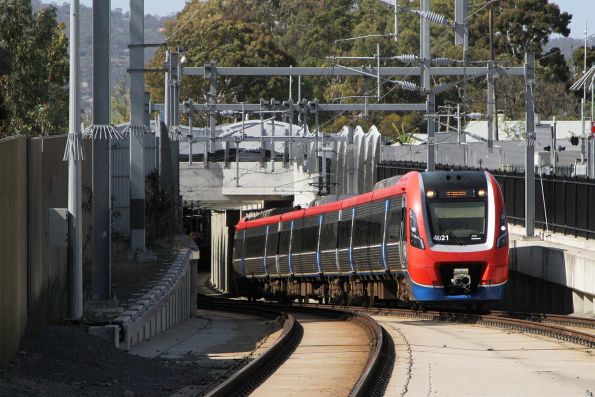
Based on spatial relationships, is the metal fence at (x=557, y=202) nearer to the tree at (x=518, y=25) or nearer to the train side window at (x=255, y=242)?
the train side window at (x=255, y=242)

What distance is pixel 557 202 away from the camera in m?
37.3

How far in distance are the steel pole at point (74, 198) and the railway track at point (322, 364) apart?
9.16 feet

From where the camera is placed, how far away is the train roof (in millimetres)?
29039

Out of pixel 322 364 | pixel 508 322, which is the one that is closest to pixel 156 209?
pixel 508 322

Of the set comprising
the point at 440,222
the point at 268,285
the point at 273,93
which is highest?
the point at 273,93

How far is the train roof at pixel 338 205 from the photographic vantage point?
29.0 meters

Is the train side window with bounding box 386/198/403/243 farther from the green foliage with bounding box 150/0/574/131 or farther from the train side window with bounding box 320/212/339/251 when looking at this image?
the green foliage with bounding box 150/0/574/131

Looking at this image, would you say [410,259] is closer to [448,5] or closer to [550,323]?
[550,323]

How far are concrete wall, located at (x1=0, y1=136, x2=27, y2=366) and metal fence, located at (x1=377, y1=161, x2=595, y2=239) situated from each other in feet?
61.9

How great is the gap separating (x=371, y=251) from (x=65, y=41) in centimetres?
4480

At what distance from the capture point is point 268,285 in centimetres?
4531

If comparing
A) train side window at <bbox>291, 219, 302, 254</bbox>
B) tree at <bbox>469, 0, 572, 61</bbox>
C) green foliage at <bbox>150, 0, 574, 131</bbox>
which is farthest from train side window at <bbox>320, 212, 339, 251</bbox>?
tree at <bbox>469, 0, 572, 61</bbox>

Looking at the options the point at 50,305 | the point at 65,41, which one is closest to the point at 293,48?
the point at 65,41

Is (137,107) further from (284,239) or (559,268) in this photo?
(284,239)
